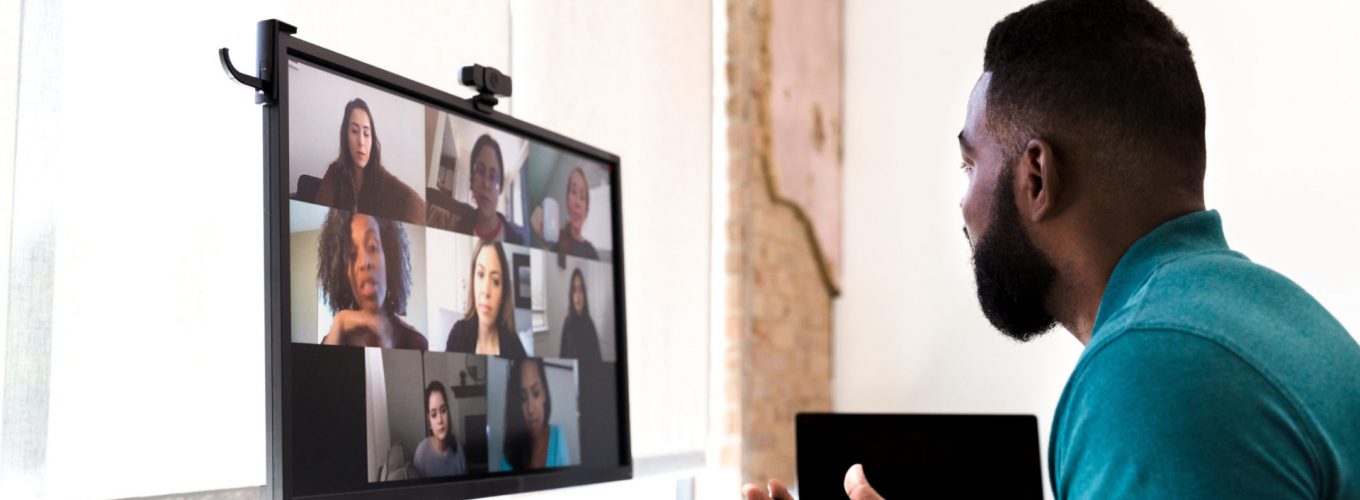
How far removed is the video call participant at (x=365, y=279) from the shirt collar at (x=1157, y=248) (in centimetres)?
85

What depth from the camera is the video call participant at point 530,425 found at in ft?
5.50

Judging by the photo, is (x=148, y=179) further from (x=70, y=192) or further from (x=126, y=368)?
(x=126, y=368)

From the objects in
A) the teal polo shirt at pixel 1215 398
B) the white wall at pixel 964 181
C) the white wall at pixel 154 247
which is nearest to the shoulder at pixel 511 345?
the white wall at pixel 154 247

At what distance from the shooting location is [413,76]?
2240 millimetres

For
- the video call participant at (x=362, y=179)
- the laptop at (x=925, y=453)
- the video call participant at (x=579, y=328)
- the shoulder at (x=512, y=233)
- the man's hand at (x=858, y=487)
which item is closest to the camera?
the man's hand at (x=858, y=487)

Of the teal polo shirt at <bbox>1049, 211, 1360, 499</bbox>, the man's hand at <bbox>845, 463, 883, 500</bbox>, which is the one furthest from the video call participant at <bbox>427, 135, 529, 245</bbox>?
the teal polo shirt at <bbox>1049, 211, 1360, 499</bbox>

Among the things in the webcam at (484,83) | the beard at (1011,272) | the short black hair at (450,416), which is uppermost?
the webcam at (484,83)

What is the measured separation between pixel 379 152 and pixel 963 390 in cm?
245

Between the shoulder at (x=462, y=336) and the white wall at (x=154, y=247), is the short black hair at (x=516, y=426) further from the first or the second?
the white wall at (x=154, y=247)

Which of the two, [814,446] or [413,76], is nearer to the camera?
[413,76]

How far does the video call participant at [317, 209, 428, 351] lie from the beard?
2.36ft

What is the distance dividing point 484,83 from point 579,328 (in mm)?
432

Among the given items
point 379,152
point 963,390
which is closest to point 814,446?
point 963,390

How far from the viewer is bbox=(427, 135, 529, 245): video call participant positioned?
5.36 feet
